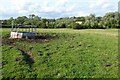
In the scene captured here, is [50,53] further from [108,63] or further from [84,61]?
[108,63]

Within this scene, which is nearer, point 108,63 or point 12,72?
point 12,72

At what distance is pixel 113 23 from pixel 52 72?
61948 mm

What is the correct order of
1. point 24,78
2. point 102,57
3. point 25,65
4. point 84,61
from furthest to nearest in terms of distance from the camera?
point 102,57
point 84,61
point 25,65
point 24,78

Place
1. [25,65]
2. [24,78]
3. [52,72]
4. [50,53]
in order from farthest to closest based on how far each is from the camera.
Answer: [50,53]
[25,65]
[52,72]
[24,78]

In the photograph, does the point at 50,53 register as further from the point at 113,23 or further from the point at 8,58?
the point at 113,23

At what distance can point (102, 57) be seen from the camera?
52.3 ft

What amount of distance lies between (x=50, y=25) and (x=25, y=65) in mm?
54220

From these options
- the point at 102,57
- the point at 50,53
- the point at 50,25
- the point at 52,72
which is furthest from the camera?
the point at 50,25

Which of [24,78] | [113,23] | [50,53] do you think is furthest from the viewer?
[113,23]

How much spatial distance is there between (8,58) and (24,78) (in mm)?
4101

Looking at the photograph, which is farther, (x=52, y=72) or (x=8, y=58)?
(x=8, y=58)

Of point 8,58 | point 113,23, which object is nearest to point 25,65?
point 8,58

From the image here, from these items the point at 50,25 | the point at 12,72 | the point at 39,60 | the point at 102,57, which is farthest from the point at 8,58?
the point at 50,25

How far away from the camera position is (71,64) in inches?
542
